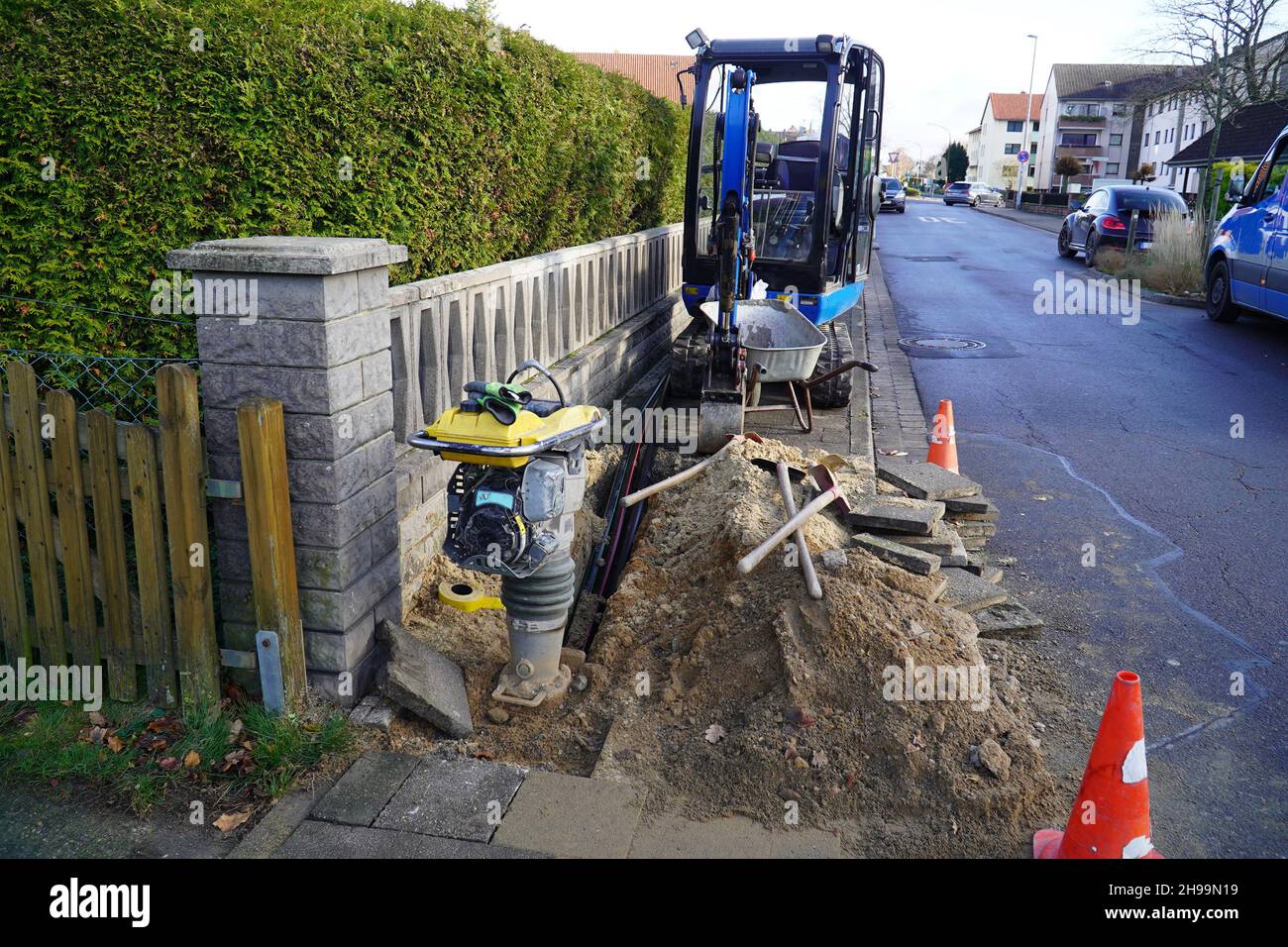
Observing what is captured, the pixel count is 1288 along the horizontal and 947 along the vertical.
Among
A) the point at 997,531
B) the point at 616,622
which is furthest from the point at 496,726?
the point at 997,531

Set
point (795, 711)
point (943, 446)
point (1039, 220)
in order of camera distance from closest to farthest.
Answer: point (795, 711) → point (943, 446) → point (1039, 220)

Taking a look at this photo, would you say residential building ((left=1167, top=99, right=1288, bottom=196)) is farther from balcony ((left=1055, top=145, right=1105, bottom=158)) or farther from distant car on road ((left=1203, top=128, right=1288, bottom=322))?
balcony ((left=1055, top=145, right=1105, bottom=158))

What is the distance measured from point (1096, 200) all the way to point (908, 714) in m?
22.6

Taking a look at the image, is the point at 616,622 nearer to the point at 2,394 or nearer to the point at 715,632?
the point at 715,632

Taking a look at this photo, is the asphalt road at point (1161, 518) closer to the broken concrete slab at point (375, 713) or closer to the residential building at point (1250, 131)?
the broken concrete slab at point (375, 713)

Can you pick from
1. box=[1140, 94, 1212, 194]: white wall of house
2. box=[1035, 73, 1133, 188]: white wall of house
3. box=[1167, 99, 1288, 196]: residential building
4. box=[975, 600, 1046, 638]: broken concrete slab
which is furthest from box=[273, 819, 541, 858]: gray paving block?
box=[1035, 73, 1133, 188]: white wall of house

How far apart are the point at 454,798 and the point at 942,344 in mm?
11176

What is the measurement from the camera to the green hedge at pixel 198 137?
14.6ft

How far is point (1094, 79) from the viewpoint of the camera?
91.3 metres

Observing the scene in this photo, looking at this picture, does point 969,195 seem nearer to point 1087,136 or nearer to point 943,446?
point 1087,136

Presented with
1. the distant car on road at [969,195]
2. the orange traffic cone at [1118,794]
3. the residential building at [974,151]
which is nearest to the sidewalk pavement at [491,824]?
the orange traffic cone at [1118,794]

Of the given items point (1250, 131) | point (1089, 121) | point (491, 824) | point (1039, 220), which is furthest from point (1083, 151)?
point (491, 824)

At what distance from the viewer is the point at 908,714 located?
3766 mm

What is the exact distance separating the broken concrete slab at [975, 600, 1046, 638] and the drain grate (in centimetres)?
832
